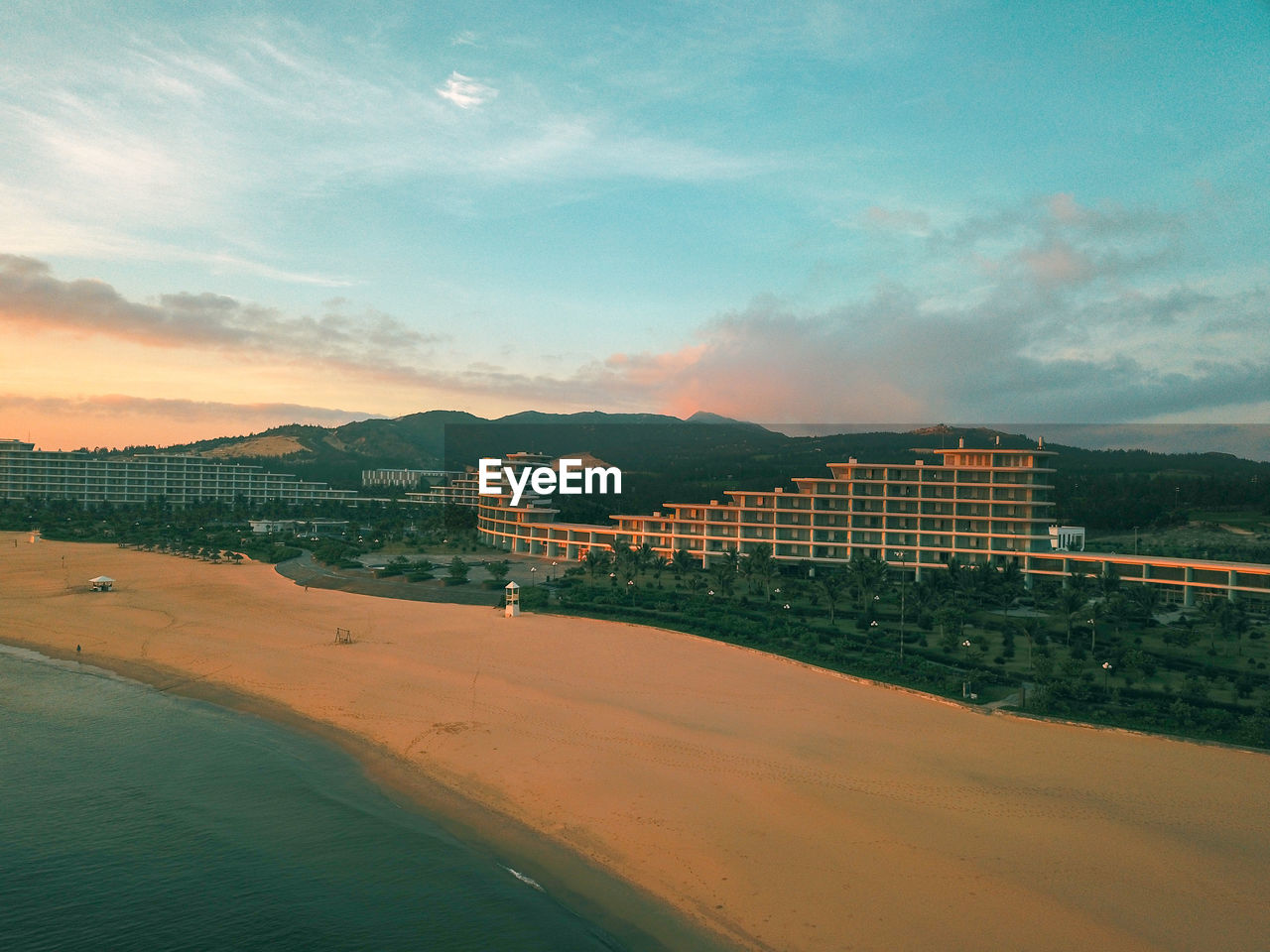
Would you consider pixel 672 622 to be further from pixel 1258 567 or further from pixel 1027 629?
pixel 1258 567

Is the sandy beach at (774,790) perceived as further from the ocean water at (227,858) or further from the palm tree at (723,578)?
the palm tree at (723,578)

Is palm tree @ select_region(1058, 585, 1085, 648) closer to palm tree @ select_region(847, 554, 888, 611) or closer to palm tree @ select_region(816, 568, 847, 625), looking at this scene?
palm tree @ select_region(847, 554, 888, 611)

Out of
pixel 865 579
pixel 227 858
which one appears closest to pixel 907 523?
pixel 865 579

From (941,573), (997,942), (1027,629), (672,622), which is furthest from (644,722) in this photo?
(941,573)

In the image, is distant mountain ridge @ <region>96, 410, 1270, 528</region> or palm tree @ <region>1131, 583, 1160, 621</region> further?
distant mountain ridge @ <region>96, 410, 1270, 528</region>

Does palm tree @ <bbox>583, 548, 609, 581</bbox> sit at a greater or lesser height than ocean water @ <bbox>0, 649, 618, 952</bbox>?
greater

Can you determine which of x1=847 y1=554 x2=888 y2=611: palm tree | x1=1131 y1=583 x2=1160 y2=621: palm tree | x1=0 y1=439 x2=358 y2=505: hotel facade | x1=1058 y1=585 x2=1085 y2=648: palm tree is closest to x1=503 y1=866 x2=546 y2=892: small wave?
x1=1058 y1=585 x2=1085 y2=648: palm tree
